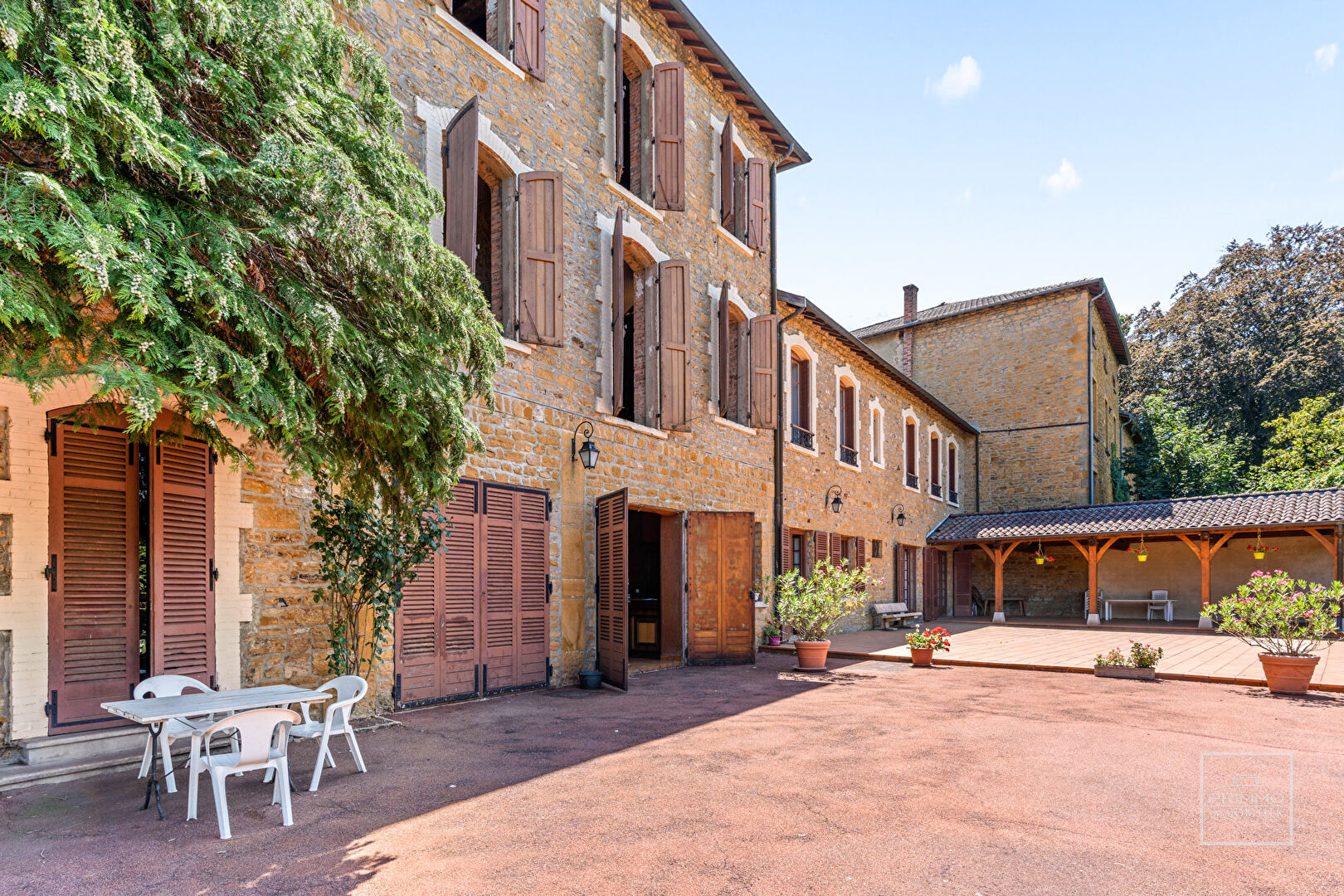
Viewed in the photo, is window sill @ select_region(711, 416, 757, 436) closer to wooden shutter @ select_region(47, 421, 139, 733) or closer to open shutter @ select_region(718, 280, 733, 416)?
open shutter @ select_region(718, 280, 733, 416)

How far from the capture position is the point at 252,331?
3365 millimetres

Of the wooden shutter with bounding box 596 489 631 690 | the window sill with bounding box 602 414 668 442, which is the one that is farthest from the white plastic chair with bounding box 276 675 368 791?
the window sill with bounding box 602 414 668 442

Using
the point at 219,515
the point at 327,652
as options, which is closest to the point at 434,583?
the point at 327,652

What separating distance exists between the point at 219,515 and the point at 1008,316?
2043 centimetres

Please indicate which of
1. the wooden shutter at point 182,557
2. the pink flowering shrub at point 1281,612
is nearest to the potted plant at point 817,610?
the pink flowering shrub at point 1281,612

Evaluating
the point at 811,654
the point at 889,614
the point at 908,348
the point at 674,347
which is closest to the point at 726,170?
the point at 674,347

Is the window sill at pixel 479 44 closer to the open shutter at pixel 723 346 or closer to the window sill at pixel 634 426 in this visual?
the window sill at pixel 634 426

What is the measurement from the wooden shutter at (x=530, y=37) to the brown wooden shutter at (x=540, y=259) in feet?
3.97

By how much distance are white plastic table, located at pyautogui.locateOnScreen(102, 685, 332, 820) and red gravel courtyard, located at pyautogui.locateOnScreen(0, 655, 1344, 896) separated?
28cm

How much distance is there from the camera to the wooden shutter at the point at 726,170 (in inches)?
430

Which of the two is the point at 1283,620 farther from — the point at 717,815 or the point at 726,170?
the point at 726,170

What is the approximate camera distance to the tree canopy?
2730mm

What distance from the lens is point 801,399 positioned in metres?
13.7

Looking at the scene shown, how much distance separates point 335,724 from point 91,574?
168 cm
